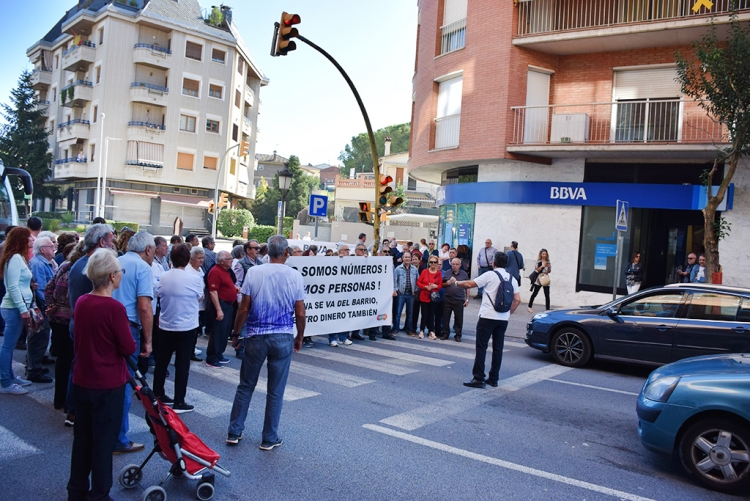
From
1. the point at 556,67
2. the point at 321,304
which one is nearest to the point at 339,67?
the point at 321,304

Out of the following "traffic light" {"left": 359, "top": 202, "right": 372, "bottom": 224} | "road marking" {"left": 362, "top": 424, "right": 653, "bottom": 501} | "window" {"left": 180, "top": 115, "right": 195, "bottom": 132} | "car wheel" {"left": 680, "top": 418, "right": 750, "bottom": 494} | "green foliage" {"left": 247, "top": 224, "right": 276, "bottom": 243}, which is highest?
"window" {"left": 180, "top": 115, "right": 195, "bottom": 132}

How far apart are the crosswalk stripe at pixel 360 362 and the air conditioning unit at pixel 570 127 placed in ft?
38.1

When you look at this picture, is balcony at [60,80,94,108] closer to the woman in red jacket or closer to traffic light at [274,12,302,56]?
traffic light at [274,12,302,56]

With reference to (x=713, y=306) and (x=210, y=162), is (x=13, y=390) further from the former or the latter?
(x=210, y=162)

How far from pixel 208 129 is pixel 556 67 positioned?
36889mm

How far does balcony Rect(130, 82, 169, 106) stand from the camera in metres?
46.9

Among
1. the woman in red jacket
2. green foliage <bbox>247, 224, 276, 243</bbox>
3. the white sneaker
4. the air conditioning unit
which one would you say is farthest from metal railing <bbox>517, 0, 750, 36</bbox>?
green foliage <bbox>247, 224, 276, 243</bbox>

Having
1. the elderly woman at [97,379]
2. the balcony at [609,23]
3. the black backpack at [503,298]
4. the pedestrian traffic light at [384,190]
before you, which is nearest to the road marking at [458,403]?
the black backpack at [503,298]

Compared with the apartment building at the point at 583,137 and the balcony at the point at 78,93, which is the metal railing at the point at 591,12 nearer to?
the apartment building at the point at 583,137

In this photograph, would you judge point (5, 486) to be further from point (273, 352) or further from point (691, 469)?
point (691, 469)

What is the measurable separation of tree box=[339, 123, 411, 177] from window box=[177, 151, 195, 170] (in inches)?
1590

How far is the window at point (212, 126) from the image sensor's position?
165 feet

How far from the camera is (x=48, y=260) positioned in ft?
25.0

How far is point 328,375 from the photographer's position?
8.86m
